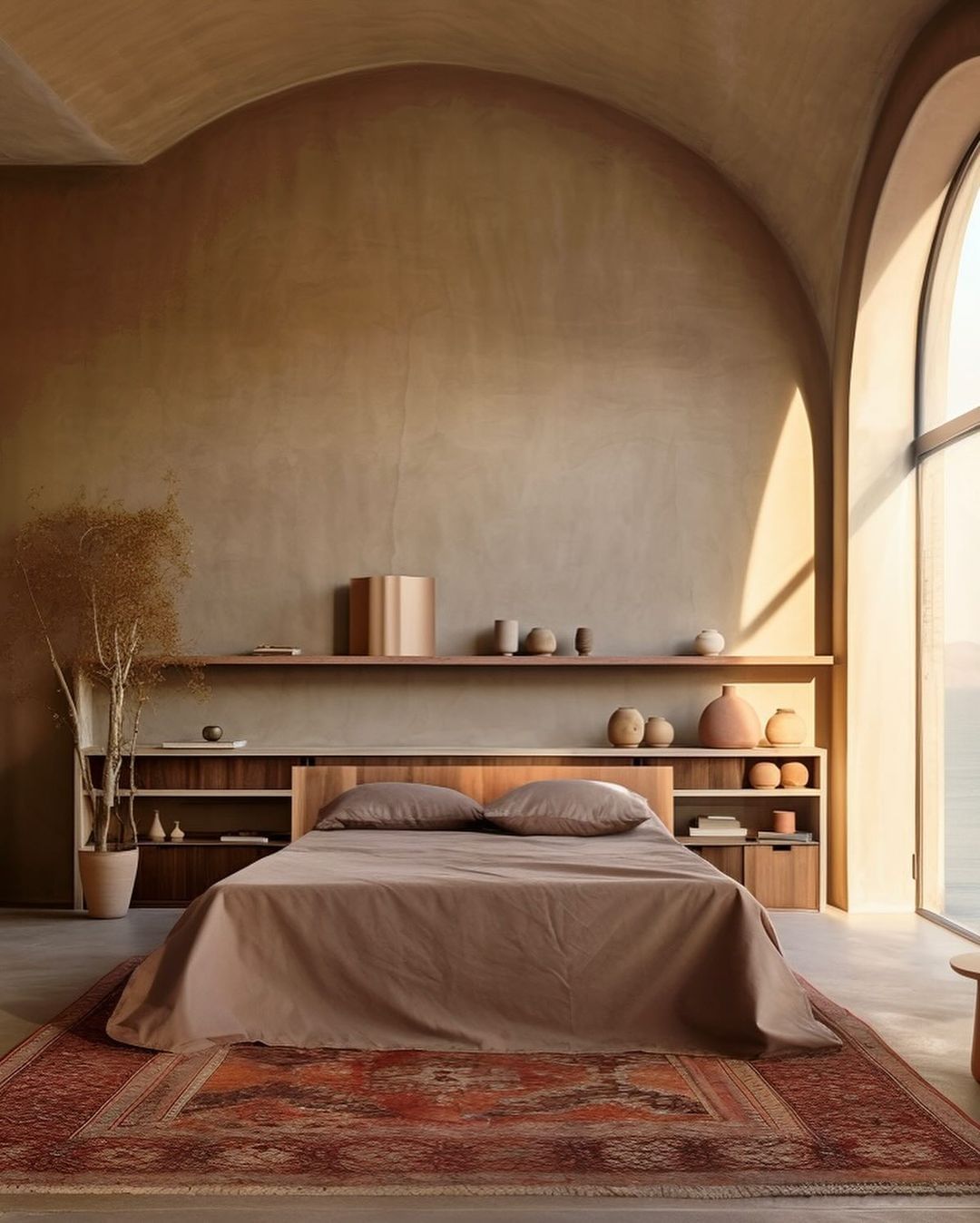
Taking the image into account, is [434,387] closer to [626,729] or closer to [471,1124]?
[626,729]

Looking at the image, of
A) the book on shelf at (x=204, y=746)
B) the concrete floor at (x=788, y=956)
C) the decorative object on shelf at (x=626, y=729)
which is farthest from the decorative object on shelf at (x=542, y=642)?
the concrete floor at (x=788, y=956)

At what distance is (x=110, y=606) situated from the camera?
5785 mm

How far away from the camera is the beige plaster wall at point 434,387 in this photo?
6199 mm

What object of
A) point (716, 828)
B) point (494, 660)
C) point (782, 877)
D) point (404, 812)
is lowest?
point (782, 877)

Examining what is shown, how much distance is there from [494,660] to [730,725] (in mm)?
1137

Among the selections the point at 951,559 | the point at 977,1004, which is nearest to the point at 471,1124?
the point at 977,1004

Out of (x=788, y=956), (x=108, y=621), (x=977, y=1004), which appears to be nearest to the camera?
(x=977, y=1004)

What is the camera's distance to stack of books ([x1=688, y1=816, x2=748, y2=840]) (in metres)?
5.84

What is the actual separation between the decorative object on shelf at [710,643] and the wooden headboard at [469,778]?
0.61 meters

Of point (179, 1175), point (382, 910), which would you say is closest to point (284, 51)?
point (382, 910)

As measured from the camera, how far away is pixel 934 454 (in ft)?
19.1

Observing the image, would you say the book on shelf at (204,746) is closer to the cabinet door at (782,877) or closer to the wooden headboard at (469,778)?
the wooden headboard at (469,778)

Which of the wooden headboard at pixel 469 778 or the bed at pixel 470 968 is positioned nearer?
the bed at pixel 470 968

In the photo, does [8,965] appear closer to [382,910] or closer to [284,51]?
[382,910]
